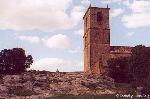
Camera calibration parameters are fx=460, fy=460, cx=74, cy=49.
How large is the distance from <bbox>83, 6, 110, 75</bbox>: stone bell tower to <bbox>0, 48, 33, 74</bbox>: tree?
12.8 m

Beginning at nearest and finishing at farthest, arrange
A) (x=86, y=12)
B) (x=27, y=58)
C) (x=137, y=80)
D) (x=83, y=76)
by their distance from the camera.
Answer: (x=137, y=80), (x=83, y=76), (x=27, y=58), (x=86, y=12)

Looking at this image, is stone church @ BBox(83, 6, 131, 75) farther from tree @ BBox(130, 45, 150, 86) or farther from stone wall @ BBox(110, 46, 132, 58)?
tree @ BBox(130, 45, 150, 86)

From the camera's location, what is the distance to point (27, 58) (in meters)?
88.7

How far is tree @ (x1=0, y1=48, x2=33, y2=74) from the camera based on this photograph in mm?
85375

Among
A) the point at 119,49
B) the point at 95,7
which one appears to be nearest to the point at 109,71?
the point at 119,49

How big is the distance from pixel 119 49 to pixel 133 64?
22.9 m

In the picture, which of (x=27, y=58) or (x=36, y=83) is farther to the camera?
(x=27, y=58)

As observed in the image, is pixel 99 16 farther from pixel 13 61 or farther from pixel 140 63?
pixel 140 63

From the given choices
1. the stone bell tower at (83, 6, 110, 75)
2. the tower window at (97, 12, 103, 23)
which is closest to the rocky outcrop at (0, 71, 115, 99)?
the stone bell tower at (83, 6, 110, 75)

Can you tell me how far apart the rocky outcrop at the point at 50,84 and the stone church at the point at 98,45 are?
27.8ft

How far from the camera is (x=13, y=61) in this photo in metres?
86.2

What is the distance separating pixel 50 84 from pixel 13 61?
1501 centimetres

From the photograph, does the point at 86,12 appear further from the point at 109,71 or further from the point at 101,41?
the point at 109,71

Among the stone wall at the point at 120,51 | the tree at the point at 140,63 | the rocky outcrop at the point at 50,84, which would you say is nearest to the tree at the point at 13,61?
the rocky outcrop at the point at 50,84
